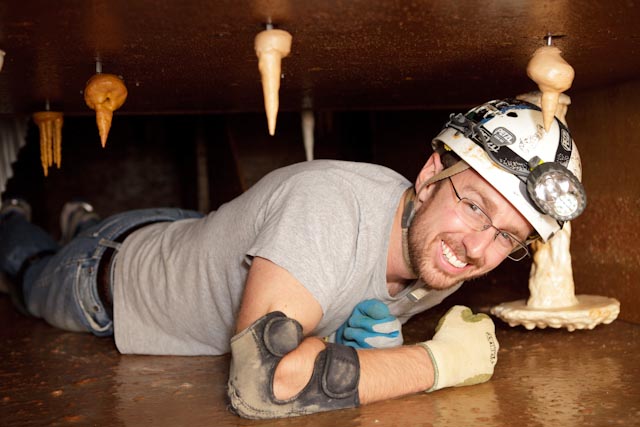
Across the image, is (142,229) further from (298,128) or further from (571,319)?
(298,128)

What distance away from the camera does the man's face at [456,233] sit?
6.59 ft

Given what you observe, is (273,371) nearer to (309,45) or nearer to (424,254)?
(424,254)

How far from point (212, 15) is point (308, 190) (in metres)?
0.54

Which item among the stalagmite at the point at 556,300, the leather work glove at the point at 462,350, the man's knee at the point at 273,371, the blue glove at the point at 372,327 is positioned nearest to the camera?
the man's knee at the point at 273,371

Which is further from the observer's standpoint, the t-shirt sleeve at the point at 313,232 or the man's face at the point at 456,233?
the man's face at the point at 456,233

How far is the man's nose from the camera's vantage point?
78.5 inches

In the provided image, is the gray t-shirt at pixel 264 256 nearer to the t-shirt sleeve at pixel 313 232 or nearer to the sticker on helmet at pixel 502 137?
the t-shirt sleeve at pixel 313 232

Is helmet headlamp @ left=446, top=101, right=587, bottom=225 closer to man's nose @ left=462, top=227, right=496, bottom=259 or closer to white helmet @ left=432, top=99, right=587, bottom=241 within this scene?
white helmet @ left=432, top=99, right=587, bottom=241

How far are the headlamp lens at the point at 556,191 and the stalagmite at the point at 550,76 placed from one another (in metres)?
0.21

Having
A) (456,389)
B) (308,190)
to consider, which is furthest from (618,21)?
(456,389)

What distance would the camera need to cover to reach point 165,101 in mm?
2814

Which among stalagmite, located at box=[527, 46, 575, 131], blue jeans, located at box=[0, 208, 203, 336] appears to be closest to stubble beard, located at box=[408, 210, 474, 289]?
stalagmite, located at box=[527, 46, 575, 131]

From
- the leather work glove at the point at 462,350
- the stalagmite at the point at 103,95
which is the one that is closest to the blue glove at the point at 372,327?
the leather work glove at the point at 462,350

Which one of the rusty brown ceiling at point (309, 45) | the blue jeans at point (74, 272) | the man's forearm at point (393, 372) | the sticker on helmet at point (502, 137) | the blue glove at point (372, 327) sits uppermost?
the rusty brown ceiling at point (309, 45)
